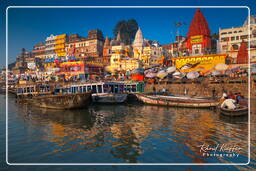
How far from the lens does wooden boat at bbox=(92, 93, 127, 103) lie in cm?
2639

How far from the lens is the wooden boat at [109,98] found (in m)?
26.4

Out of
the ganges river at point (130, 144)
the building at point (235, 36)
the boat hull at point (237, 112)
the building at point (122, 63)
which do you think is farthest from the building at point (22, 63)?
the boat hull at point (237, 112)

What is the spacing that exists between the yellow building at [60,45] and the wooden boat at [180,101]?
6603cm

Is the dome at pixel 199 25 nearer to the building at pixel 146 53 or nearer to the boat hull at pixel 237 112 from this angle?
the building at pixel 146 53

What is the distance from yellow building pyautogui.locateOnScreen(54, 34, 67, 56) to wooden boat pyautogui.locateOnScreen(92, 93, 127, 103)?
2512 inches

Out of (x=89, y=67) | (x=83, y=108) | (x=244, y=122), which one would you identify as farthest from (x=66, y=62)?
(x=244, y=122)

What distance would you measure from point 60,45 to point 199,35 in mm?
61130

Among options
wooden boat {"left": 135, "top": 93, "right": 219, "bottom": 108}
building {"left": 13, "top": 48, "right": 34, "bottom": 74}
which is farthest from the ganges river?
building {"left": 13, "top": 48, "right": 34, "bottom": 74}

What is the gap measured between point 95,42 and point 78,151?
2851 inches

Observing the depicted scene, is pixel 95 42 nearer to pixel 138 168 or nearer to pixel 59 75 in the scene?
pixel 59 75

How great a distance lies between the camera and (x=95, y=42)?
254 feet

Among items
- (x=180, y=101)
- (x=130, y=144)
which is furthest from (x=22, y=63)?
(x=130, y=144)

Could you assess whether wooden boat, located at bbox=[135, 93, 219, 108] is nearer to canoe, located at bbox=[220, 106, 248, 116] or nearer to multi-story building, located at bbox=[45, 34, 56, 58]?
canoe, located at bbox=[220, 106, 248, 116]

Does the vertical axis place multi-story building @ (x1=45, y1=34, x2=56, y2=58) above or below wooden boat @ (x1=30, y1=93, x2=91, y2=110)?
above
